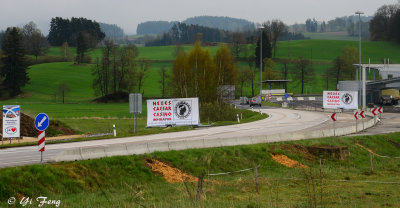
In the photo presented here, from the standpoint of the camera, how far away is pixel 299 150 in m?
29.6

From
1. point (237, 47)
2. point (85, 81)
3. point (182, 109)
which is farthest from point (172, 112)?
point (237, 47)

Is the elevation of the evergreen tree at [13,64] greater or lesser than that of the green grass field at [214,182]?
greater

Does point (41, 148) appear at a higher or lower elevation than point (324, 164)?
higher

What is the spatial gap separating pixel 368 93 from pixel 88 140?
236 ft

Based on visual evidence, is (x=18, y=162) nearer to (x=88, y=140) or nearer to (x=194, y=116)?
(x=88, y=140)

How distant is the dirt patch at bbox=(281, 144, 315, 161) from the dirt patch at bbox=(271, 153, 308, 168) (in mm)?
1468

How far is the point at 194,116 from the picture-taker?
44188mm

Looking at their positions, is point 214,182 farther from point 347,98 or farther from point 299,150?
point 347,98

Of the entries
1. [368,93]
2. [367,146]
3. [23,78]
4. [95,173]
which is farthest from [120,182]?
[23,78]

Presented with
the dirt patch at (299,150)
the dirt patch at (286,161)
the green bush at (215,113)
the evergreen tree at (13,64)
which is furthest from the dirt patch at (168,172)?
the evergreen tree at (13,64)

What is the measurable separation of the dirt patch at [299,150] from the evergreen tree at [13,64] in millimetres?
95938

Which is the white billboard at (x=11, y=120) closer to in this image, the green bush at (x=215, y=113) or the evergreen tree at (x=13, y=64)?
the green bush at (x=215, y=113)

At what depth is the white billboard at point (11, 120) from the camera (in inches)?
1286

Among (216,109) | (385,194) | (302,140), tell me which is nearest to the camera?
(385,194)
